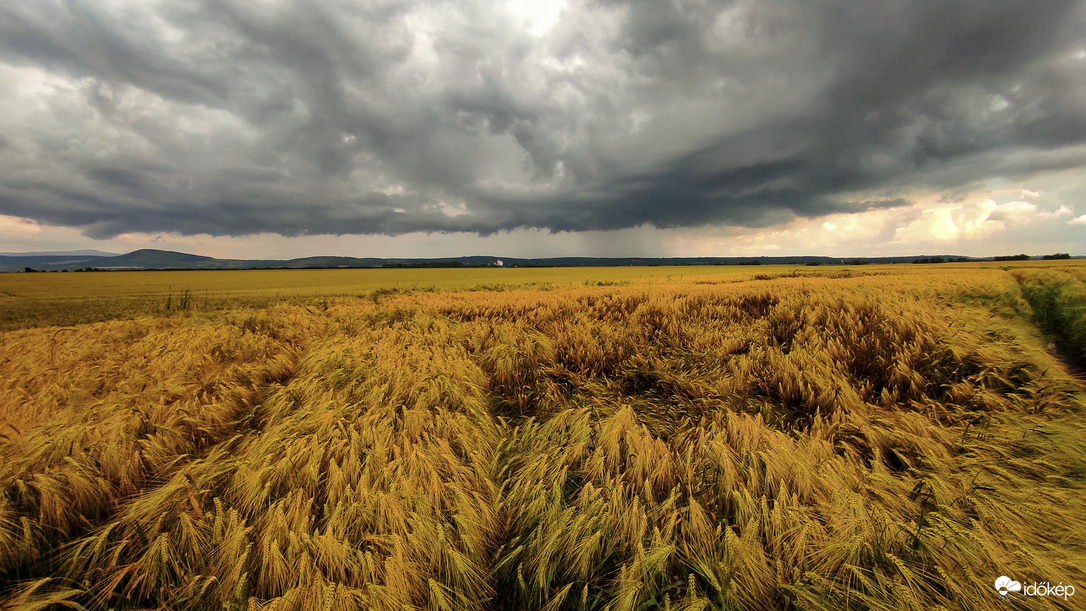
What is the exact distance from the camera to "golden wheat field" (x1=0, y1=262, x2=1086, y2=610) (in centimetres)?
179

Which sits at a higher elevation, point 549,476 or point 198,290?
point 549,476

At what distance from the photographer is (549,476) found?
2.67 meters

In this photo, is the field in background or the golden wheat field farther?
the field in background

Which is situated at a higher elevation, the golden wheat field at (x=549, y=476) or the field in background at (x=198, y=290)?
the golden wheat field at (x=549, y=476)

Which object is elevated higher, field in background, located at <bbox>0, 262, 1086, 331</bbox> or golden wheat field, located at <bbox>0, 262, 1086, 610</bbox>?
golden wheat field, located at <bbox>0, 262, 1086, 610</bbox>

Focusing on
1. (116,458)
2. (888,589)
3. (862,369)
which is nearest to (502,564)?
(888,589)

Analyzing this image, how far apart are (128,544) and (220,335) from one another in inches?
208

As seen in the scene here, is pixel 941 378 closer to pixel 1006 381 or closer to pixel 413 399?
pixel 1006 381

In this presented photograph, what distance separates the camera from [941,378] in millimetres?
4250

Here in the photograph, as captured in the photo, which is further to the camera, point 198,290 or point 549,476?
point 198,290

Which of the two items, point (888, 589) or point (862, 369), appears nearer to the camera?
point (888, 589)

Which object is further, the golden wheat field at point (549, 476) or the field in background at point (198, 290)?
the field in background at point (198, 290)

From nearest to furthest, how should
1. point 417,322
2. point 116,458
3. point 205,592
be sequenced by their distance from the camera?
point 205,592
point 116,458
point 417,322

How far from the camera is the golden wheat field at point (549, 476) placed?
1.79 metres
